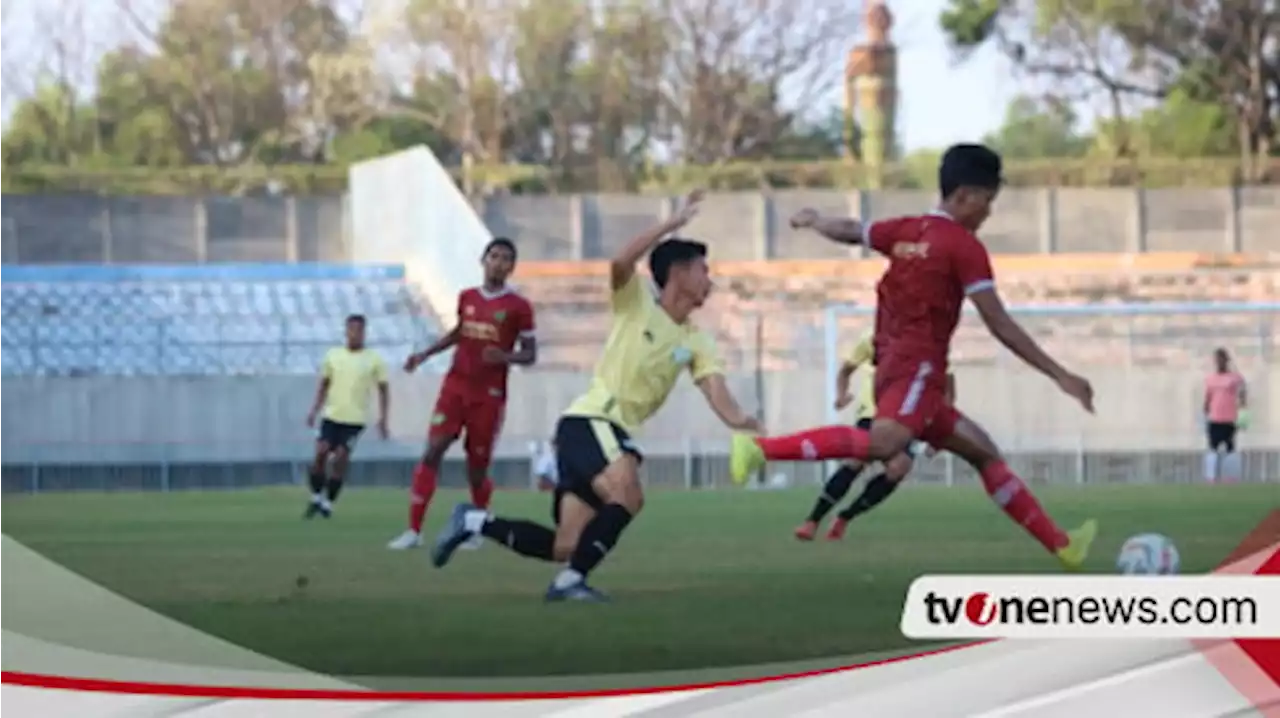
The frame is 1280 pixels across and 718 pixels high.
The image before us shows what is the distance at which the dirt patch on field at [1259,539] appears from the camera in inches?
223

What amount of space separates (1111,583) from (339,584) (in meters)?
1.73

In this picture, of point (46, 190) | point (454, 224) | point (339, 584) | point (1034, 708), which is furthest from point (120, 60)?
point (1034, 708)

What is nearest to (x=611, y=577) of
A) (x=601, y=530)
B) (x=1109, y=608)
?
(x=601, y=530)

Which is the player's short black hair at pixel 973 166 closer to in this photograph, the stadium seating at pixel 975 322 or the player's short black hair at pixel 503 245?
the stadium seating at pixel 975 322

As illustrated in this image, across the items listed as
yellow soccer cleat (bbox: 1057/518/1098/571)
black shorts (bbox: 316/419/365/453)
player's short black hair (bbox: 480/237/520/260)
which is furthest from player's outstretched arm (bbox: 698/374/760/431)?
black shorts (bbox: 316/419/365/453)

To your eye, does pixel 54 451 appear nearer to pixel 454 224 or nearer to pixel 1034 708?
pixel 454 224

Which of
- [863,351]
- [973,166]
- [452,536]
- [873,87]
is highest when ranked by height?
[873,87]

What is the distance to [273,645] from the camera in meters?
5.73

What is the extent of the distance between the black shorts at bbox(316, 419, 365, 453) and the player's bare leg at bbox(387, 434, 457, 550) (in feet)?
3.28

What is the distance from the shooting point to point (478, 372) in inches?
335

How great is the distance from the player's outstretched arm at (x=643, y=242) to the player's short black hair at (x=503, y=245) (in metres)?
0.20

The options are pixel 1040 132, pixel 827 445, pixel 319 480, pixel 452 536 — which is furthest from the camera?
pixel 319 480

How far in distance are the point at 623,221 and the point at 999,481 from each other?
38.5 inches

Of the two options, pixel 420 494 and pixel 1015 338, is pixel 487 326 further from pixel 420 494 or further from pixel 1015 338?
pixel 1015 338
